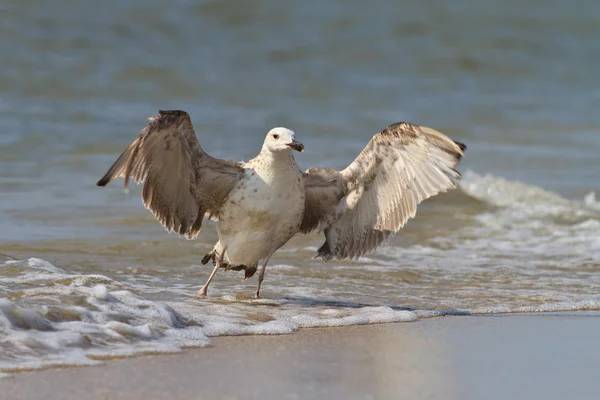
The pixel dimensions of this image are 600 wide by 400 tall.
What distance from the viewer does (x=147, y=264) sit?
8.25m

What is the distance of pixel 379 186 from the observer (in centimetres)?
698

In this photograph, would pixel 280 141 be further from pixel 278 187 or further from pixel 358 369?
pixel 358 369

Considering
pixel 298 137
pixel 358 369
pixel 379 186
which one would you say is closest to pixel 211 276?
pixel 379 186

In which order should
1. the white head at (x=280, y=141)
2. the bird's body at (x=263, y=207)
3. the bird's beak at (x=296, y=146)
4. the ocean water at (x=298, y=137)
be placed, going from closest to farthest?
the ocean water at (x=298, y=137) < the bird's beak at (x=296, y=146) < the white head at (x=280, y=141) < the bird's body at (x=263, y=207)

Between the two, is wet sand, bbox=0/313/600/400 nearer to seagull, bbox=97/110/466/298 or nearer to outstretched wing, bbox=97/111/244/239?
seagull, bbox=97/110/466/298

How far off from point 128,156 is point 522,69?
55.8 feet

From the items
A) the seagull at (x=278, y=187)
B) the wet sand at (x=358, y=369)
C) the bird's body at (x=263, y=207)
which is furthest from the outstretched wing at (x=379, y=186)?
the wet sand at (x=358, y=369)

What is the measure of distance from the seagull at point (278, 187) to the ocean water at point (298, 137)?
1.40 feet

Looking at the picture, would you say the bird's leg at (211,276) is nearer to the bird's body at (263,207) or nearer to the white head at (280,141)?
the bird's body at (263,207)

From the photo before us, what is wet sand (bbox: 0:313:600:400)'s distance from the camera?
420 centimetres

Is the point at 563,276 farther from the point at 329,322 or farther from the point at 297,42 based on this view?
the point at 297,42

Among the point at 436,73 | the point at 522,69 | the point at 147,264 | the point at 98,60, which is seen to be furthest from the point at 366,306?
the point at 522,69

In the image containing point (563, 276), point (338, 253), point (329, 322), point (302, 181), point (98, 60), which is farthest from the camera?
point (98, 60)

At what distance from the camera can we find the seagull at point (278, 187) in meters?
6.56
